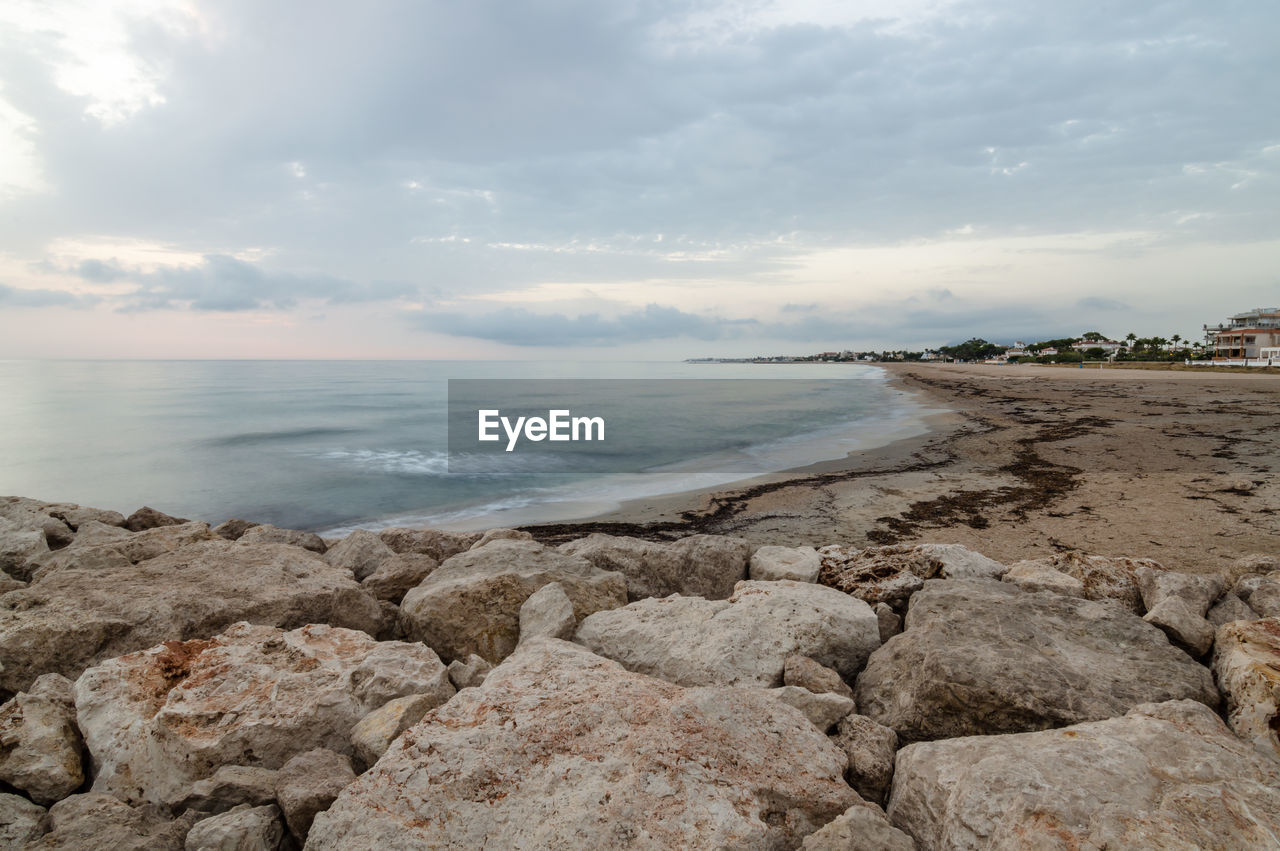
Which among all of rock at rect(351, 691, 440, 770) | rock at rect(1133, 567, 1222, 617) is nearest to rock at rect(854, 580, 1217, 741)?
rock at rect(1133, 567, 1222, 617)

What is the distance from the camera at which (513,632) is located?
4.02 m

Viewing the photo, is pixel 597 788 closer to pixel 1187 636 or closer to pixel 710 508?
pixel 1187 636

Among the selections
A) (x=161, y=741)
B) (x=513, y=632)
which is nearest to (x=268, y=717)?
(x=161, y=741)

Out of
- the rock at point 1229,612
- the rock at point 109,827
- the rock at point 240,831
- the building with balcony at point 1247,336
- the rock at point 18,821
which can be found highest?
the building with balcony at point 1247,336

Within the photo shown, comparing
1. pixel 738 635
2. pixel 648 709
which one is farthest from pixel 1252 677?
pixel 648 709

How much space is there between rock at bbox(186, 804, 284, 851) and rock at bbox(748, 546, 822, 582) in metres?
3.36

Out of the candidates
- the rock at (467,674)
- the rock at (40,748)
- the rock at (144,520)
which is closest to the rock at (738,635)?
the rock at (467,674)

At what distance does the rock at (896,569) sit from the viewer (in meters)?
4.23

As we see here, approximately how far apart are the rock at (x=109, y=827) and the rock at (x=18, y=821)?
0.16 feet

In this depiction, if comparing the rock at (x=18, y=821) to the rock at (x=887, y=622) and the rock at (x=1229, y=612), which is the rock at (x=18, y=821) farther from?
the rock at (x=1229, y=612)

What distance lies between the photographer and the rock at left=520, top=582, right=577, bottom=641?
374cm

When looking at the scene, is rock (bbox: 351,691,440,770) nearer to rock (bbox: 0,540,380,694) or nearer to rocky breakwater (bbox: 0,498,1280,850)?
rocky breakwater (bbox: 0,498,1280,850)

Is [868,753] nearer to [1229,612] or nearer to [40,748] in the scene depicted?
[1229,612]

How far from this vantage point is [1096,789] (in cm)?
211
